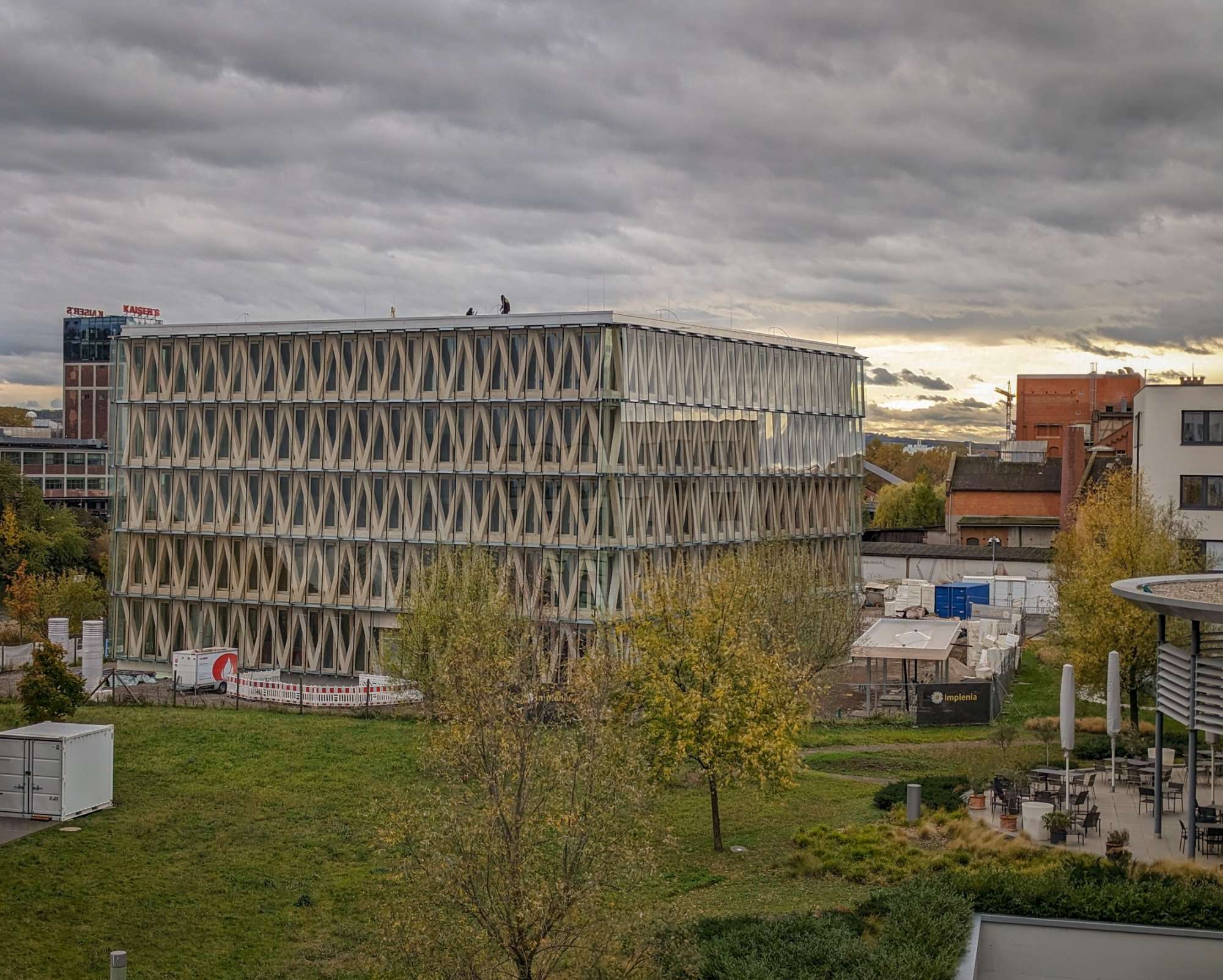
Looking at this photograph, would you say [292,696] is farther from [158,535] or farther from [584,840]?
[584,840]

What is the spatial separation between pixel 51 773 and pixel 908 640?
30.5 metres

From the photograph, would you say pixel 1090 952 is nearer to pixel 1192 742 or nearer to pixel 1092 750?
pixel 1192 742

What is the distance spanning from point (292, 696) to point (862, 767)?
965 inches

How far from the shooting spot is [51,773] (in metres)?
31.2

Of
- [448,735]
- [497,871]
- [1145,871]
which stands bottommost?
[1145,871]

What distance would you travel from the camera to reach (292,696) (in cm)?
5131

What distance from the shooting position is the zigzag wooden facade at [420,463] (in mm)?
52906

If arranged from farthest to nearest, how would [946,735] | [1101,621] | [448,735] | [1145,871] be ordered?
[946,735] < [1101,621] < [1145,871] < [448,735]

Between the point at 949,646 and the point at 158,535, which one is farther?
the point at 158,535

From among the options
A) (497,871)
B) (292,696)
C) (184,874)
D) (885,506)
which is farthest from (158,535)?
(885,506)

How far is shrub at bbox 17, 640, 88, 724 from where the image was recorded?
3631 cm

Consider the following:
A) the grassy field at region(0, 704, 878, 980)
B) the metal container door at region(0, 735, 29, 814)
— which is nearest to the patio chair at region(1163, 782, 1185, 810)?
the grassy field at region(0, 704, 878, 980)

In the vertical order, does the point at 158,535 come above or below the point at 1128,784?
above

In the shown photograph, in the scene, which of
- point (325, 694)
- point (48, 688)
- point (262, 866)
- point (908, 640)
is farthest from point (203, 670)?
point (908, 640)
